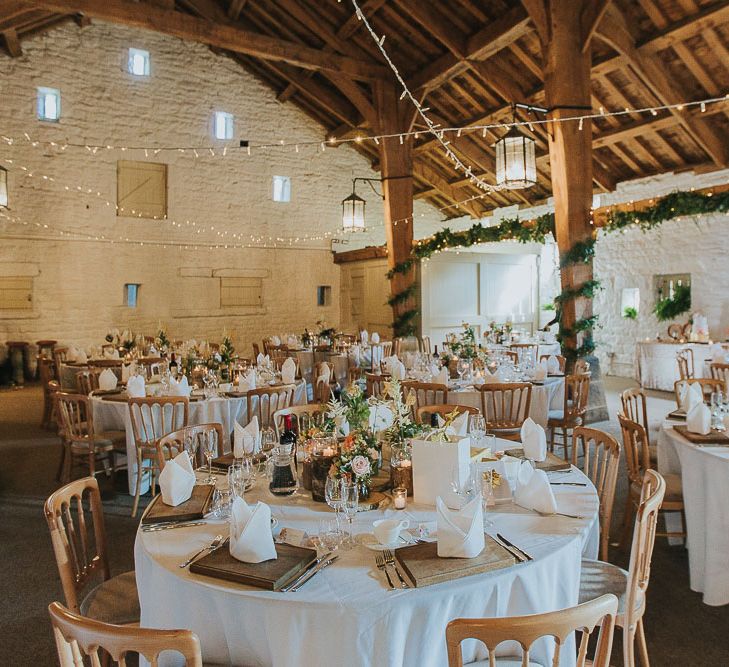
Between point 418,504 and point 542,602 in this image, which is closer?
point 542,602

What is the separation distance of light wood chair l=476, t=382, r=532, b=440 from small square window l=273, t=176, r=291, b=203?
10052 mm

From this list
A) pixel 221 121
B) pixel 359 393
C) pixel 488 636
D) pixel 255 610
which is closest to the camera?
pixel 488 636

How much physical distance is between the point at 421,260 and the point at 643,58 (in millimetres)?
4948

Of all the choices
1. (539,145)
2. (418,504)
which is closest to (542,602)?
(418,504)

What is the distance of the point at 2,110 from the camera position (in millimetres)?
11031

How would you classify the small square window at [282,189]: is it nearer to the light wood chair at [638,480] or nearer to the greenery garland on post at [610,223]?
the greenery garland on post at [610,223]

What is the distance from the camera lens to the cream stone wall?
11344 mm

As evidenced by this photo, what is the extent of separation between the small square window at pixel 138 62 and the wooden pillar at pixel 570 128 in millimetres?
8924

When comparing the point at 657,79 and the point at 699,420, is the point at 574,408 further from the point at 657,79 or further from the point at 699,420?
the point at 657,79

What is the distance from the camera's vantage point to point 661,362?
31.4ft

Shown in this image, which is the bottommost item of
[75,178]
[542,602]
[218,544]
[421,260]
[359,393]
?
[542,602]

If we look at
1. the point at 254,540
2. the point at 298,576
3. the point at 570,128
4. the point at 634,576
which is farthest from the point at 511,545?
the point at 570,128

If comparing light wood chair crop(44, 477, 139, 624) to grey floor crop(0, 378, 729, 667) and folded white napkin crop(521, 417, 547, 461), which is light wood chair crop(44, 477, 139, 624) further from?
folded white napkin crop(521, 417, 547, 461)

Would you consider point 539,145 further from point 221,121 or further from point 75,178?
point 75,178
